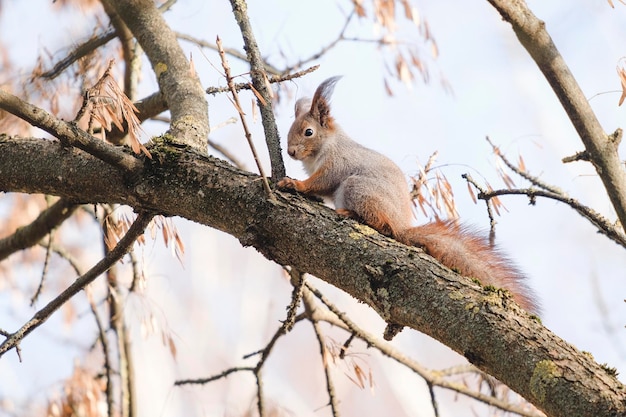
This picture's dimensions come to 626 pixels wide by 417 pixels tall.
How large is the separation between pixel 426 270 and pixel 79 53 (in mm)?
2815

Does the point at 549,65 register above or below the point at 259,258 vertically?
below

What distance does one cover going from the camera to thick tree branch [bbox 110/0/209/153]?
2.81 metres

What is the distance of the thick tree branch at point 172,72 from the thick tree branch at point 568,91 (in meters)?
1.15

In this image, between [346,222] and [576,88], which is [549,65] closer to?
[576,88]

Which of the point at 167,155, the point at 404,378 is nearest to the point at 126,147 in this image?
the point at 167,155

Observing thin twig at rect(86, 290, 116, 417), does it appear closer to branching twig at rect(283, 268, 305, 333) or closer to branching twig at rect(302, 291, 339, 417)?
branching twig at rect(302, 291, 339, 417)

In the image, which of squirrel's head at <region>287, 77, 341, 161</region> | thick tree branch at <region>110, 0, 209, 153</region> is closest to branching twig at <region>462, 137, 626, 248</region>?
thick tree branch at <region>110, 0, 209, 153</region>

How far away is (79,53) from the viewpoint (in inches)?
163

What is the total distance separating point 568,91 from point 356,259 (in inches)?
39.7

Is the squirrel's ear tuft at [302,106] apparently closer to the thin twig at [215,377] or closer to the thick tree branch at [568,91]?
the thin twig at [215,377]

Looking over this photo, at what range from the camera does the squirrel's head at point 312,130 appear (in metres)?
3.77

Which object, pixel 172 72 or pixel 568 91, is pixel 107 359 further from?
pixel 568 91

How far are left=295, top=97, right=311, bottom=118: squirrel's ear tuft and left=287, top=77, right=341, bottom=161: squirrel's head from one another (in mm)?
107

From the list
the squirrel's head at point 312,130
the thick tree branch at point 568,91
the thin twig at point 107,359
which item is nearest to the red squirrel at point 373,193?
the squirrel's head at point 312,130
